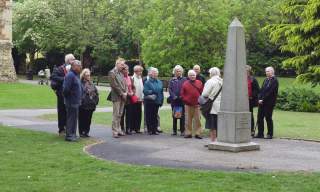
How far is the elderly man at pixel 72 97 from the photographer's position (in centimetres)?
1458

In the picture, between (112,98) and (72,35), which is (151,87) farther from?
(72,35)

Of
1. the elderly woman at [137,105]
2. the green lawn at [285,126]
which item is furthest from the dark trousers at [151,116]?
the green lawn at [285,126]

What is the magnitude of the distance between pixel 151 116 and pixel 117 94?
4.84ft

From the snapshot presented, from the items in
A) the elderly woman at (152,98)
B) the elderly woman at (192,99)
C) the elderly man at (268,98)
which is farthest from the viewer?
the elderly woman at (152,98)

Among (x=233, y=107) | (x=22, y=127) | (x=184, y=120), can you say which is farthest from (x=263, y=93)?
(x=22, y=127)

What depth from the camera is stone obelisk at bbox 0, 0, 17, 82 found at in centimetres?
4444

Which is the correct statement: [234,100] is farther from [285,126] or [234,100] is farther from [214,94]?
[285,126]

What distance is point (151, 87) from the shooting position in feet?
56.3

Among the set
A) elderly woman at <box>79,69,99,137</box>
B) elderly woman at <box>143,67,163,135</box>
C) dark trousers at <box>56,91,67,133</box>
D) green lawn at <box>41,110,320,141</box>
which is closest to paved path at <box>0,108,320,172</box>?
elderly woman at <box>79,69,99,137</box>

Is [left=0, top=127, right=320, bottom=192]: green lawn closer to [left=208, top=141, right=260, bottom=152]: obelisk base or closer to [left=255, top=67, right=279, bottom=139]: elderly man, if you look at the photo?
[left=208, top=141, right=260, bottom=152]: obelisk base

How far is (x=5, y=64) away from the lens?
1757 inches

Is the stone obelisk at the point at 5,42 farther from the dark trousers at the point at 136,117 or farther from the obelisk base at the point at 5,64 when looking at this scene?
the dark trousers at the point at 136,117

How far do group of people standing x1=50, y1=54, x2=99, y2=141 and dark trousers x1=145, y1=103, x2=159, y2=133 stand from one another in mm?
1825

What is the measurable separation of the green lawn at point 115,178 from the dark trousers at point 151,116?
504 cm
